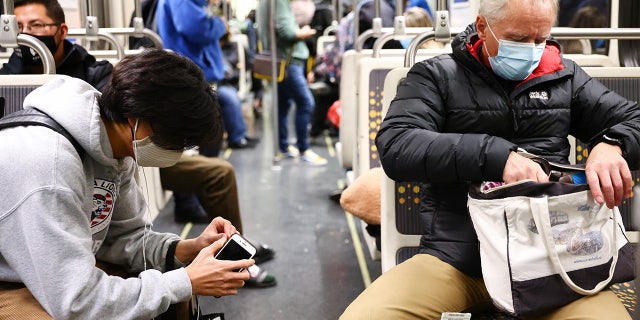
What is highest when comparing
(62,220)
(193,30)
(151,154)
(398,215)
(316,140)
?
(193,30)

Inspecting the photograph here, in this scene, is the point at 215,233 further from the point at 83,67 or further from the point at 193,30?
the point at 193,30

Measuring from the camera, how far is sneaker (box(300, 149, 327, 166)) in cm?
785

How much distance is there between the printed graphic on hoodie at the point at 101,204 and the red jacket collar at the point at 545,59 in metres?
1.22

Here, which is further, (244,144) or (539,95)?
(244,144)

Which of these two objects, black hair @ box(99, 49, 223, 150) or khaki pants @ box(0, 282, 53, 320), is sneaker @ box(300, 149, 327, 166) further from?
khaki pants @ box(0, 282, 53, 320)

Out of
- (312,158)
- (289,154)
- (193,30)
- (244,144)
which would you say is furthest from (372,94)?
(244,144)

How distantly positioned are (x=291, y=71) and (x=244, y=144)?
1456 millimetres

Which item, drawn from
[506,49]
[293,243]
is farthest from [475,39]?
[293,243]

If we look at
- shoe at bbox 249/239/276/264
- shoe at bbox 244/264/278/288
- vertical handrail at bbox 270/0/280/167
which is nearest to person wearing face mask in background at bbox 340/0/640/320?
shoe at bbox 244/264/278/288

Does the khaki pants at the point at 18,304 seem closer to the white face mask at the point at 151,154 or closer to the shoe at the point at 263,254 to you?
the white face mask at the point at 151,154

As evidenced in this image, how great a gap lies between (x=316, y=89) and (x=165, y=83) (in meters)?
7.47

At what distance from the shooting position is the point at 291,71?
776cm

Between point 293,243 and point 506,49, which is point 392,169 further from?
point 293,243

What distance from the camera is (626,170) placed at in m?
2.11
